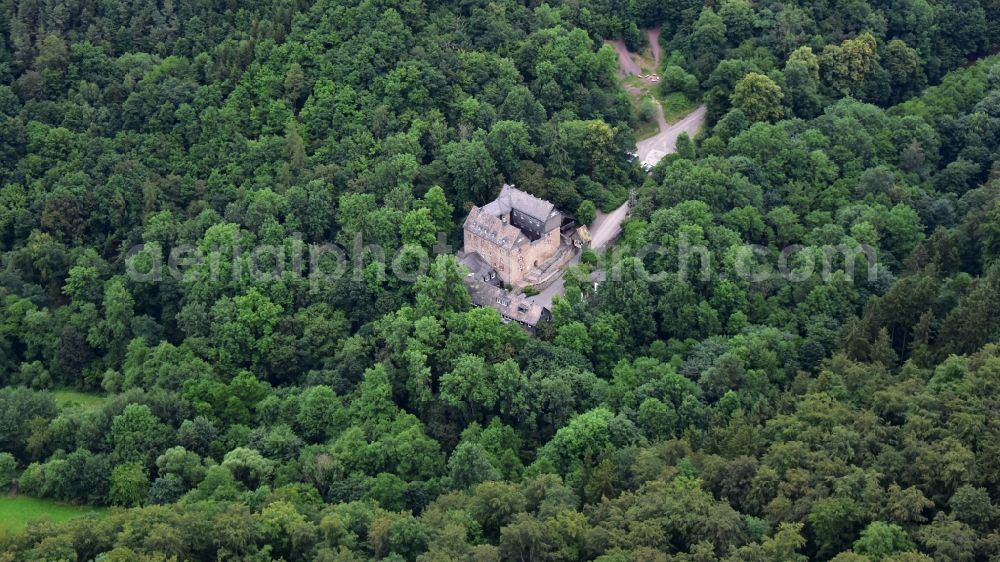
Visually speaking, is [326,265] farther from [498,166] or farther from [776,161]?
[776,161]

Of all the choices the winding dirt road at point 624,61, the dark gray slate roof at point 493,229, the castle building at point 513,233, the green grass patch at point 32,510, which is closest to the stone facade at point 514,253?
the castle building at point 513,233

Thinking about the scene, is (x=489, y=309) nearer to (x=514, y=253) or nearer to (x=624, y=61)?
(x=514, y=253)

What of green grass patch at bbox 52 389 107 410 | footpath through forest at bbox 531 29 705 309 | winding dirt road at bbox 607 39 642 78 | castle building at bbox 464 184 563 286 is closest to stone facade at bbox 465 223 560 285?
castle building at bbox 464 184 563 286

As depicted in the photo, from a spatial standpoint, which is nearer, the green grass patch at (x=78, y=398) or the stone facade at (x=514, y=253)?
the green grass patch at (x=78, y=398)

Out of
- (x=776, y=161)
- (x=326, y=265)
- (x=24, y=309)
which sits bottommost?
(x=24, y=309)

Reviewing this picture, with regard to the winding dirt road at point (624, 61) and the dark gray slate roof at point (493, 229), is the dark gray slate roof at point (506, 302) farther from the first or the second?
the winding dirt road at point (624, 61)

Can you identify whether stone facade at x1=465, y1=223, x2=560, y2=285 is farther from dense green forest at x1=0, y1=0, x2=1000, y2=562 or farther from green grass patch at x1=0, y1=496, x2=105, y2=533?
green grass patch at x1=0, y1=496, x2=105, y2=533

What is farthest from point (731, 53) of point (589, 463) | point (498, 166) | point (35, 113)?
point (35, 113)
